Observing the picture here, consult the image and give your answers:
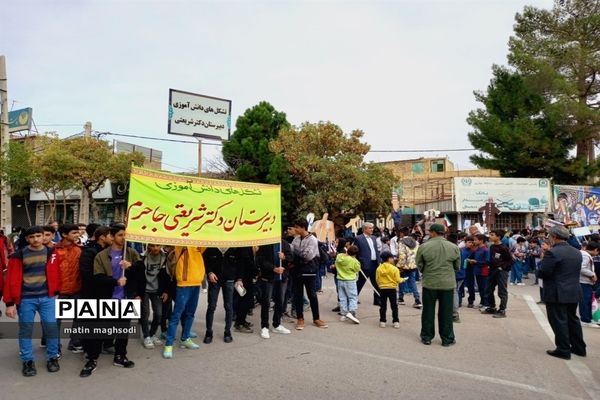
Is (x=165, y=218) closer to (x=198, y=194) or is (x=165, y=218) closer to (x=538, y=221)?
(x=198, y=194)

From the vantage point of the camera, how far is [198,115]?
16.5 metres

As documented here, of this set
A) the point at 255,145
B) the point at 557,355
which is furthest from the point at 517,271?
the point at 255,145

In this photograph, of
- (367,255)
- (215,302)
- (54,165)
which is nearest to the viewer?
(215,302)

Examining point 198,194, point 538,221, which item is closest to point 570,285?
point 198,194

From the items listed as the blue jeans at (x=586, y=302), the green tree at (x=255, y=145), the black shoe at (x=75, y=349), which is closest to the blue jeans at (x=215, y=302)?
the black shoe at (x=75, y=349)

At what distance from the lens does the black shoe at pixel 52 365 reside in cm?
508

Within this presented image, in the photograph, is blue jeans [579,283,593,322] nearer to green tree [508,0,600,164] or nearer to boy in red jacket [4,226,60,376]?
boy in red jacket [4,226,60,376]

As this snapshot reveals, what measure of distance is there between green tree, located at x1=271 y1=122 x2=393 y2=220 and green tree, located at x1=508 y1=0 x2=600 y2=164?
10979 mm

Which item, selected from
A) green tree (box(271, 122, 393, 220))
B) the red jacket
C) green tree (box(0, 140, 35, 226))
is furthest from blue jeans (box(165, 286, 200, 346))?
green tree (box(0, 140, 35, 226))

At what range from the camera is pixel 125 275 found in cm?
579

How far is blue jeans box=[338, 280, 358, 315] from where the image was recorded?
8016 mm

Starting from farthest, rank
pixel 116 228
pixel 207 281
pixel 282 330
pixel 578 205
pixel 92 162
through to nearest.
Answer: pixel 92 162 → pixel 578 205 → pixel 282 330 → pixel 207 281 → pixel 116 228

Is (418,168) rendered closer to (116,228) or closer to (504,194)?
(504,194)

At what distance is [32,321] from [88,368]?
2.71 ft
